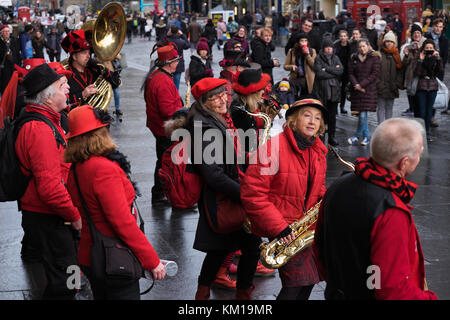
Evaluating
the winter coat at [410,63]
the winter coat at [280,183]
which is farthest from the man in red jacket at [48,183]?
the winter coat at [410,63]

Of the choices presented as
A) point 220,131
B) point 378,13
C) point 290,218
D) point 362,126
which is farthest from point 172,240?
point 378,13

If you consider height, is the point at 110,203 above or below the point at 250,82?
below

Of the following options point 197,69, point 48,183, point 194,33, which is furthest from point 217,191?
point 194,33

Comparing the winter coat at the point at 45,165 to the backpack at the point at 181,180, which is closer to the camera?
the winter coat at the point at 45,165

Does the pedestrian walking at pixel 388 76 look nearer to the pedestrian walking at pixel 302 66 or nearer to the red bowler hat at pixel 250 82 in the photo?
the pedestrian walking at pixel 302 66

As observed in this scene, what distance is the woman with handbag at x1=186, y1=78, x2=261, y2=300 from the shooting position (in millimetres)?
4816

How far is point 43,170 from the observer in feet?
15.0

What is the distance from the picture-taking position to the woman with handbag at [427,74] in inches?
450

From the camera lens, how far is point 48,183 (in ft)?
14.9

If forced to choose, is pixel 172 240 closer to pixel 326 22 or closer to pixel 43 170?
pixel 43 170

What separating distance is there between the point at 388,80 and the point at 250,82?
19.1ft

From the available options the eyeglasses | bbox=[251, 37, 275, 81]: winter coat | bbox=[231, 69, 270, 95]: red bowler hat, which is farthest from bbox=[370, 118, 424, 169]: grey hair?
bbox=[251, 37, 275, 81]: winter coat

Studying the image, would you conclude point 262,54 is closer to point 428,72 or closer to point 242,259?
point 428,72

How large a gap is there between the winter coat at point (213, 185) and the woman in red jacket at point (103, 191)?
936 mm
